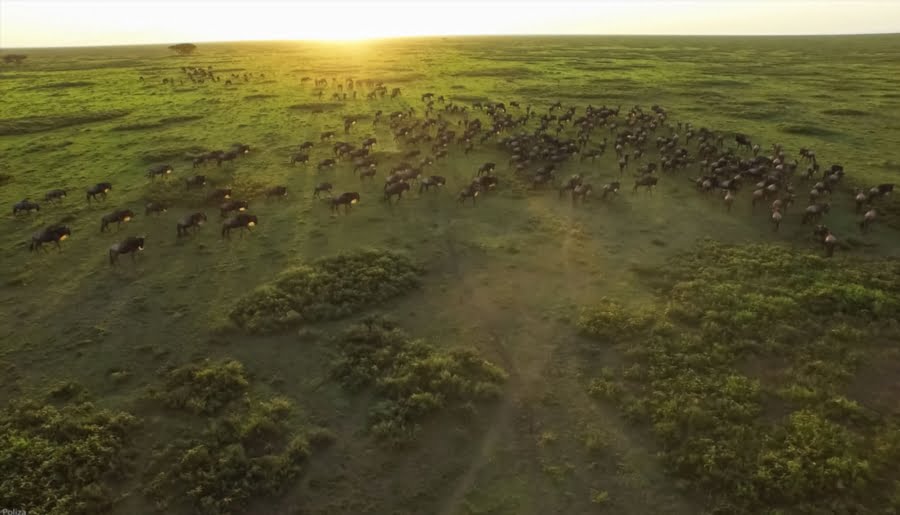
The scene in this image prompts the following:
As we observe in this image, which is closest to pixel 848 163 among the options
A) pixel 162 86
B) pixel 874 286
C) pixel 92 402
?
pixel 874 286

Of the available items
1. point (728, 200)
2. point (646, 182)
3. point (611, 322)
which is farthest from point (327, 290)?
point (728, 200)

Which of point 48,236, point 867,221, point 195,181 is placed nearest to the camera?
point 48,236

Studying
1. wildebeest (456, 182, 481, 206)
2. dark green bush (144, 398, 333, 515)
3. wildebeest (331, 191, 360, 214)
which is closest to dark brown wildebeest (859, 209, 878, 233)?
wildebeest (456, 182, 481, 206)

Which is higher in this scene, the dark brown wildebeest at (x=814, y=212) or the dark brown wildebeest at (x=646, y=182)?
the dark brown wildebeest at (x=646, y=182)

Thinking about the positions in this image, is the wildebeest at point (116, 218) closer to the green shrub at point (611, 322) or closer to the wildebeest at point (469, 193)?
the wildebeest at point (469, 193)

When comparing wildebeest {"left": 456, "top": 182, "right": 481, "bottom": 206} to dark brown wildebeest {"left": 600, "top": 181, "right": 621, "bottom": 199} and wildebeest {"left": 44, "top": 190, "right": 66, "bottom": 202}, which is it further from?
wildebeest {"left": 44, "top": 190, "right": 66, "bottom": 202}

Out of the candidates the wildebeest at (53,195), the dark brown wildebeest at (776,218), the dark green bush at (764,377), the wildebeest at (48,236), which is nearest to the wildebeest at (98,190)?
the wildebeest at (53,195)

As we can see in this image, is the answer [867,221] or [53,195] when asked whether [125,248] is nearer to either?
[53,195]
